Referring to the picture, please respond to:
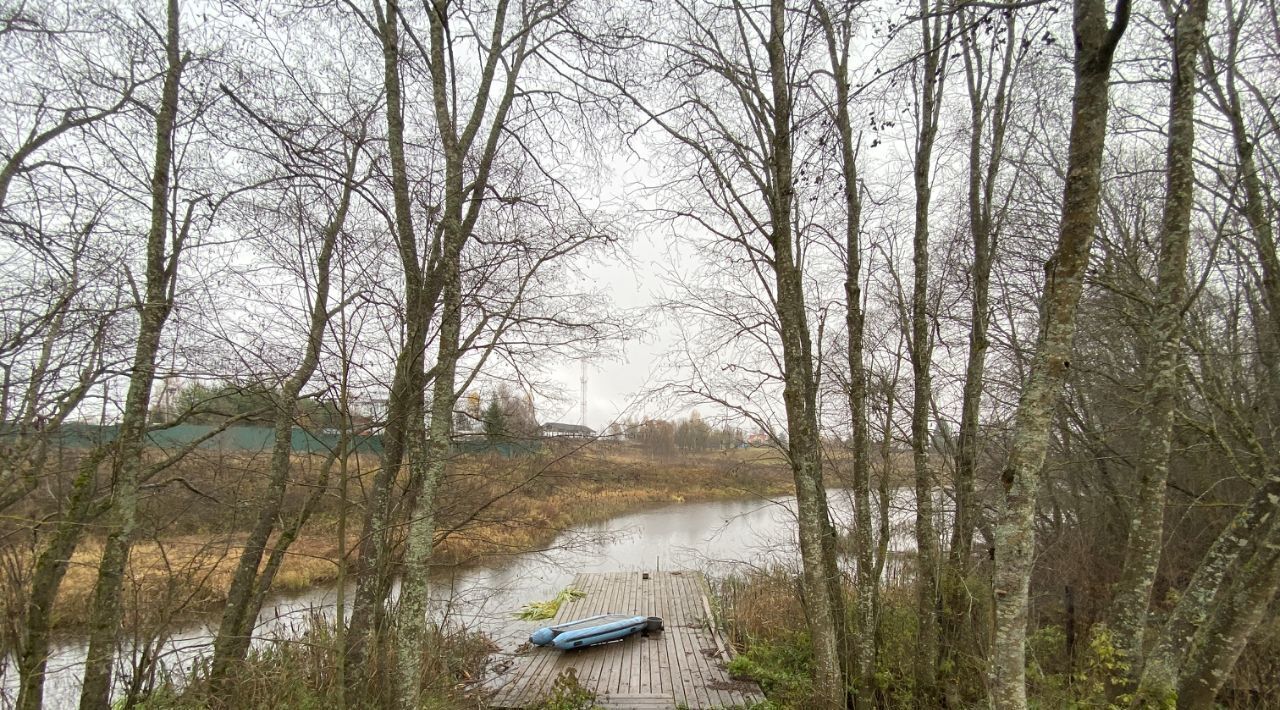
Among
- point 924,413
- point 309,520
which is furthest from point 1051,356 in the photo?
point 309,520

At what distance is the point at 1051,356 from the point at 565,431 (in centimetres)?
368

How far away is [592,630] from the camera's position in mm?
7605

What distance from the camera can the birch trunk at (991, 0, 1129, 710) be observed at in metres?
2.71

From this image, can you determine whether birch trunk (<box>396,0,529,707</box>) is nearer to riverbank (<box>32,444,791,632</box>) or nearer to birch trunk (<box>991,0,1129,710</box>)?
riverbank (<box>32,444,791,632</box>)

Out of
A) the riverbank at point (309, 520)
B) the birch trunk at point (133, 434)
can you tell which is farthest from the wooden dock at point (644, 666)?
the birch trunk at point (133, 434)

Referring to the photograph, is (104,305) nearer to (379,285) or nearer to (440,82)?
(379,285)

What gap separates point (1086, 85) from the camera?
2.86 metres

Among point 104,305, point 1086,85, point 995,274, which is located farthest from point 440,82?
point 995,274

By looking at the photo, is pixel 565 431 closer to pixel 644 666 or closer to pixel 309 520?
pixel 644 666

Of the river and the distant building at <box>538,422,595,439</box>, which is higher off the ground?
the distant building at <box>538,422,595,439</box>

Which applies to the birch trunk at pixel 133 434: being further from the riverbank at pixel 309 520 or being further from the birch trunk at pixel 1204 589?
the birch trunk at pixel 1204 589

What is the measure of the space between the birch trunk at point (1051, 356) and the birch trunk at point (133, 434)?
18.2ft

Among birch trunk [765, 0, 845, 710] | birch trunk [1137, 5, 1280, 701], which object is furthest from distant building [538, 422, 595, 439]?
birch trunk [1137, 5, 1280, 701]

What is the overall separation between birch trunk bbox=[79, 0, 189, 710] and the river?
17.1 inches
